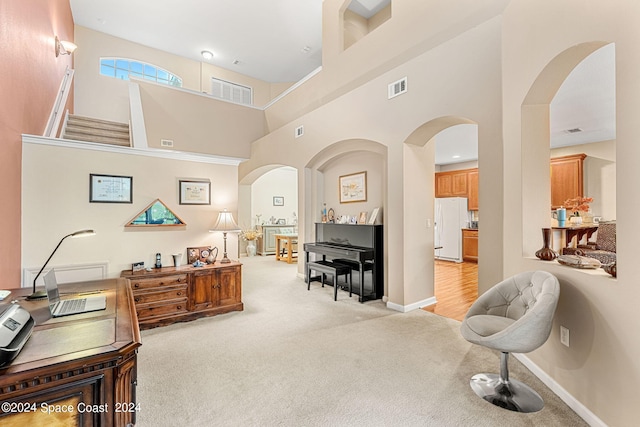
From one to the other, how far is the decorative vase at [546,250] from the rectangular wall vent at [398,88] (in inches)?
94.9

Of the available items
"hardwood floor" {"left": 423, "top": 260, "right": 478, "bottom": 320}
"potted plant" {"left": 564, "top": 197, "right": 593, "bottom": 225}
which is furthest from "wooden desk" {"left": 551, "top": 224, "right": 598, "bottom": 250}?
"hardwood floor" {"left": 423, "top": 260, "right": 478, "bottom": 320}

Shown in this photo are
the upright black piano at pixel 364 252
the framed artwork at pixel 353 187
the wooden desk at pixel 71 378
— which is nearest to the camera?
the wooden desk at pixel 71 378

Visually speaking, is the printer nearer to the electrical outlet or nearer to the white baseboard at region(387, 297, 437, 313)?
the electrical outlet

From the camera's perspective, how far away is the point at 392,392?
2.11 meters

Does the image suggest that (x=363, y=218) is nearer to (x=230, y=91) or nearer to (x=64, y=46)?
(x=64, y=46)

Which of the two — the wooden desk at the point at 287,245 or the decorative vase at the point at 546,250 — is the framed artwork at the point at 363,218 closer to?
the decorative vase at the point at 546,250

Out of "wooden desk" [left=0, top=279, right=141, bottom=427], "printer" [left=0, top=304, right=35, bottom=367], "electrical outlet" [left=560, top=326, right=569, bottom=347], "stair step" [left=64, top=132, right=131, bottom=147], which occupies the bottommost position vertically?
"electrical outlet" [left=560, top=326, right=569, bottom=347]

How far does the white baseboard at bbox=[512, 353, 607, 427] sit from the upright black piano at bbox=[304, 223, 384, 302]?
6.80 feet

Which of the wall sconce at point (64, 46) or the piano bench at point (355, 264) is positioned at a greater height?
the wall sconce at point (64, 46)

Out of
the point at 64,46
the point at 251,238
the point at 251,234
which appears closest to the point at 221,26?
the point at 64,46

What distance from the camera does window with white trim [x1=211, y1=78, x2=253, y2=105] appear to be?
9062 millimetres

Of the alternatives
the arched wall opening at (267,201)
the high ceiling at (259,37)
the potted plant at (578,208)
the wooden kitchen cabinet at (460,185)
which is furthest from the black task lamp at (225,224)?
the wooden kitchen cabinet at (460,185)

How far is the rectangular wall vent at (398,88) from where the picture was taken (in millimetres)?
3828

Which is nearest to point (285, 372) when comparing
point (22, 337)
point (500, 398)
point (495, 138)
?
point (500, 398)
